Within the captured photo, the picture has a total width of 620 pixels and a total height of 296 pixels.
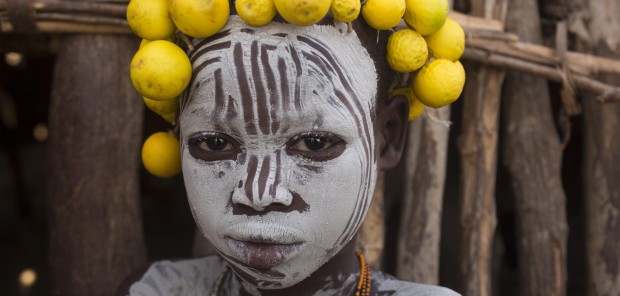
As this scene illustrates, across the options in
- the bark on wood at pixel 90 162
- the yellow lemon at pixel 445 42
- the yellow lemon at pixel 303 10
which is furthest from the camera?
the bark on wood at pixel 90 162

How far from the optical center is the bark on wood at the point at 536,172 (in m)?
2.31

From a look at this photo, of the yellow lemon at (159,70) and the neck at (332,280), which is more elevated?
the yellow lemon at (159,70)

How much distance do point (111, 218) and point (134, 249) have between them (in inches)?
4.3

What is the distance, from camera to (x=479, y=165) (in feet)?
7.45

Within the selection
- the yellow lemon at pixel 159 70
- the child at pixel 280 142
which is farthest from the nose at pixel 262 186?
the yellow lemon at pixel 159 70

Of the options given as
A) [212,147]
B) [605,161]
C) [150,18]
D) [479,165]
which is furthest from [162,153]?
[605,161]

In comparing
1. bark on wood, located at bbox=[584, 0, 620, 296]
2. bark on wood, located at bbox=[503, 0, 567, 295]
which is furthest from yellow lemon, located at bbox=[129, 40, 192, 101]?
bark on wood, located at bbox=[584, 0, 620, 296]

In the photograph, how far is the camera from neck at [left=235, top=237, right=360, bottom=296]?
1732 millimetres

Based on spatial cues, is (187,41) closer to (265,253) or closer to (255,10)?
(255,10)

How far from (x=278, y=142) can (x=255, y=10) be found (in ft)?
0.81

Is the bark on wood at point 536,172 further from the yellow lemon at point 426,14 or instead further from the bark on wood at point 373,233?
the yellow lemon at point 426,14

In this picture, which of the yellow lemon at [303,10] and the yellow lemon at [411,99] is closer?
the yellow lemon at [303,10]

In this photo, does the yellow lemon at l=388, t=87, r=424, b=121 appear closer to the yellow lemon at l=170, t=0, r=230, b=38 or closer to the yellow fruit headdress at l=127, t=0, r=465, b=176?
the yellow fruit headdress at l=127, t=0, r=465, b=176

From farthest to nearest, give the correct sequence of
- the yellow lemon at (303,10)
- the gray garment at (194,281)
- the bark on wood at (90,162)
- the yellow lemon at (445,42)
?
the bark on wood at (90,162)
the gray garment at (194,281)
the yellow lemon at (445,42)
the yellow lemon at (303,10)
